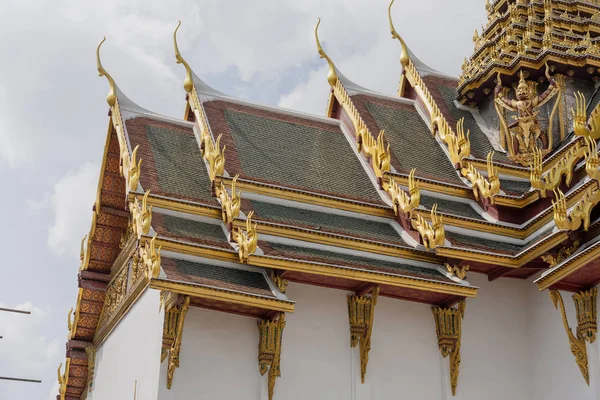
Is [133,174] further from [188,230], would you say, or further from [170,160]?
[170,160]

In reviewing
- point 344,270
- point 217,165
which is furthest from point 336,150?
point 344,270

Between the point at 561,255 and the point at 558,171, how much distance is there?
1255 millimetres

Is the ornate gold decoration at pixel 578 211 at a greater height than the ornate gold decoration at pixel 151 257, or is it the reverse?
the ornate gold decoration at pixel 578 211

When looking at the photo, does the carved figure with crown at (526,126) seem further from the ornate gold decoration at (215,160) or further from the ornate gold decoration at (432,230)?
the ornate gold decoration at (215,160)

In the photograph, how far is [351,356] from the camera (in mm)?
11945

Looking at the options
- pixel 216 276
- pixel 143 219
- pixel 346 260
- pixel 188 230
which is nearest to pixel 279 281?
pixel 216 276

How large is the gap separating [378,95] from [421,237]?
4.03 meters

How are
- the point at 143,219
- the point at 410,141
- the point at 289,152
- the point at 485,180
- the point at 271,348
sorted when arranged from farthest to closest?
the point at 410,141, the point at 289,152, the point at 485,180, the point at 143,219, the point at 271,348

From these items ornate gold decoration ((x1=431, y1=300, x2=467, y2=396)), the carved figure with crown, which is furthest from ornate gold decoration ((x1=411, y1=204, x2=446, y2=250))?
the carved figure with crown

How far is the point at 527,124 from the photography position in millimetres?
14273

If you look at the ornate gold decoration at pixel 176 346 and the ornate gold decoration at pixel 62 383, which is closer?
the ornate gold decoration at pixel 176 346

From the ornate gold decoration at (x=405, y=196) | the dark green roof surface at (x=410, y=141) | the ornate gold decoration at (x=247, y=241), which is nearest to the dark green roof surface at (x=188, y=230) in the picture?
the ornate gold decoration at (x=247, y=241)

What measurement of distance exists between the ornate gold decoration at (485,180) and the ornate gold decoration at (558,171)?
56 centimetres

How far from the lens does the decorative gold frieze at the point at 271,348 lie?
1138 centimetres
